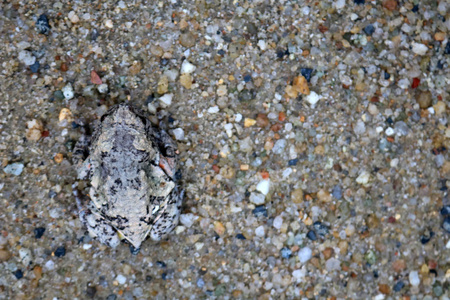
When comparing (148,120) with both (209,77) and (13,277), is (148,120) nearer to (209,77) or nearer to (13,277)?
(209,77)

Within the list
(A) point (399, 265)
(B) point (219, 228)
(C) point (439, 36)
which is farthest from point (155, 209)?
(C) point (439, 36)

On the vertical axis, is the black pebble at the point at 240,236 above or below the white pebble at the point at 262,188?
below

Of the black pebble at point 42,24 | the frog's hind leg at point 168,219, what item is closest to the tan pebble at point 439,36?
the frog's hind leg at point 168,219

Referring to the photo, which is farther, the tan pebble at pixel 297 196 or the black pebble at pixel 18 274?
the tan pebble at pixel 297 196

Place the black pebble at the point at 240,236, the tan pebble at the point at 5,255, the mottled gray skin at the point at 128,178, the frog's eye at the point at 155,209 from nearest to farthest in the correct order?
the mottled gray skin at the point at 128,178 < the frog's eye at the point at 155,209 < the tan pebble at the point at 5,255 < the black pebble at the point at 240,236

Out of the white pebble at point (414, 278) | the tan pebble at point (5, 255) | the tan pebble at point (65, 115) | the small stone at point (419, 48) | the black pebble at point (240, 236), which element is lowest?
the tan pebble at point (5, 255)

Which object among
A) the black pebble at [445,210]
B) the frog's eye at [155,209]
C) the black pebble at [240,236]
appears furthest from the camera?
the black pebble at [445,210]

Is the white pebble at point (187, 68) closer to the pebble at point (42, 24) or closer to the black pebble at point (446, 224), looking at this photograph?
the pebble at point (42, 24)

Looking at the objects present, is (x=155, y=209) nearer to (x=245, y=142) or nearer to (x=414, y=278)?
(x=245, y=142)
